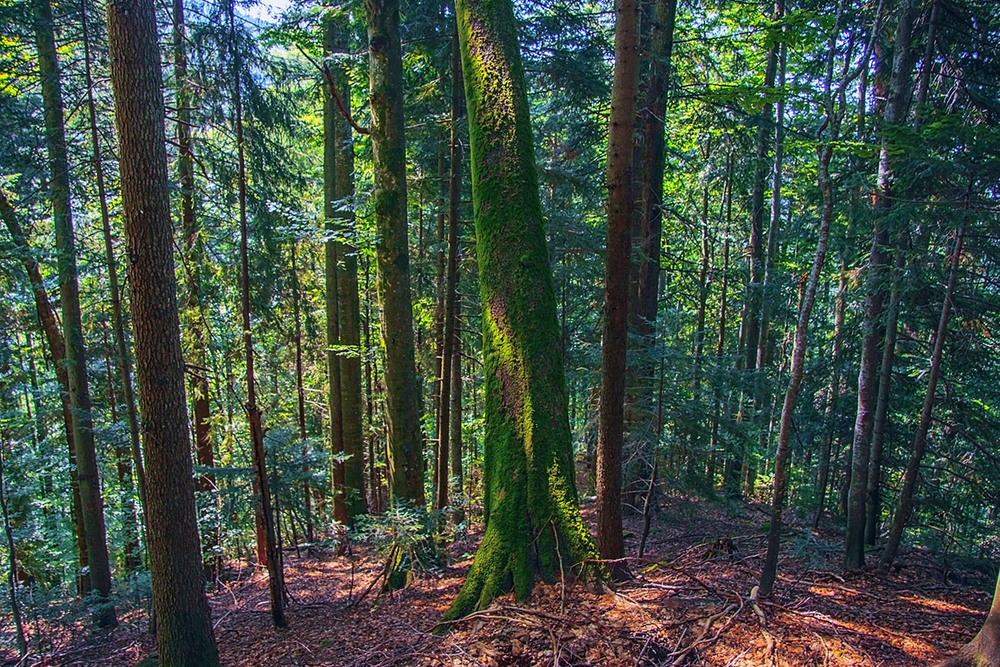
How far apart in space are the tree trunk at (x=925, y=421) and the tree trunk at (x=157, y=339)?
8.84 metres

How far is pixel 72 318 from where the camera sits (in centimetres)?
955

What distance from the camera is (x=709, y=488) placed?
30.8 feet

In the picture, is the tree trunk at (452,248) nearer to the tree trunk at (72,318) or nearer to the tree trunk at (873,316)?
the tree trunk at (873,316)

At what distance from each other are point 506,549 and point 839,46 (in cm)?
1011

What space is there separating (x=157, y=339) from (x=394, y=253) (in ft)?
11.0

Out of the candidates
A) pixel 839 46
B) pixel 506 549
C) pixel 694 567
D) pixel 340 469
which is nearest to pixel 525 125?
pixel 506 549

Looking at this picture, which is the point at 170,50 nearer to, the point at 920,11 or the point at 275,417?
the point at 275,417

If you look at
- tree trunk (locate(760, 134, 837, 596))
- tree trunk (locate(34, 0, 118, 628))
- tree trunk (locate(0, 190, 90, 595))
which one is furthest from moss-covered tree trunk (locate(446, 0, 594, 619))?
tree trunk (locate(0, 190, 90, 595))

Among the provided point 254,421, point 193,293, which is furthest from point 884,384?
point 193,293

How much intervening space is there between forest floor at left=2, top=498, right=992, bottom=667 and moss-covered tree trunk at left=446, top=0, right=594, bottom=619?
339mm

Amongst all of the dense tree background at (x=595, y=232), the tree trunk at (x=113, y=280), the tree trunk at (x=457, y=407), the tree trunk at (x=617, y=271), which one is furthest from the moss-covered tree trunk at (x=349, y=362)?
the tree trunk at (x=617, y=271)

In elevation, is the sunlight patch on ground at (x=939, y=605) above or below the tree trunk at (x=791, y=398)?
below

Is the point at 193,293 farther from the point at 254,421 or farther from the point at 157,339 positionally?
the point at 157,339

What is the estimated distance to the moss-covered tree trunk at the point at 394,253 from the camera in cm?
764
